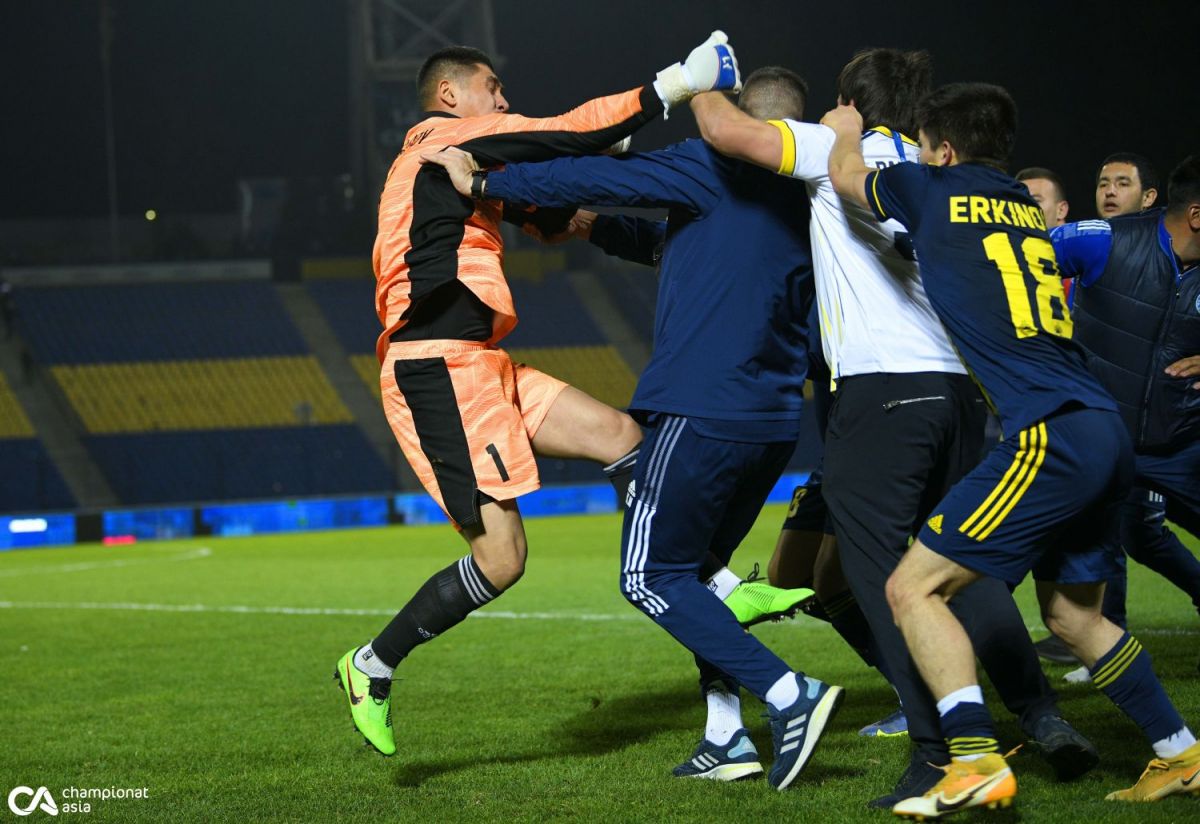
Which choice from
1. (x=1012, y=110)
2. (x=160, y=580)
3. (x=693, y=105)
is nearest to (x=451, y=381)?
(x=693, y=105)

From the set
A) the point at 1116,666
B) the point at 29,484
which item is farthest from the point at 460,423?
the point at 29,484

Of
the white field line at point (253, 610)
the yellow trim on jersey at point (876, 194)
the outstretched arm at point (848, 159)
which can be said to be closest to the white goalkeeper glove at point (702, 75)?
the outstretched arm at point (848, 159)

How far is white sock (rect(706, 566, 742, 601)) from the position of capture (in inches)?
172

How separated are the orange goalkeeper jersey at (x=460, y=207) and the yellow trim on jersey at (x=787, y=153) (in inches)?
21.3

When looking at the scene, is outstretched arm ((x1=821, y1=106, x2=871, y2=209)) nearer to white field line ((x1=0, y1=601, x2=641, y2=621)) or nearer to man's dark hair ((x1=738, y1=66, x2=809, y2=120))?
man's dark hair ((x1=738, y1=66, x2=809, y2=120))

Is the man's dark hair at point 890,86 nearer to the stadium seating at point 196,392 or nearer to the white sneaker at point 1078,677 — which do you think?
the white sneaker at point 1078,677

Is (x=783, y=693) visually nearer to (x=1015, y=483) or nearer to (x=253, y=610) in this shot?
(x=1015, y=483)

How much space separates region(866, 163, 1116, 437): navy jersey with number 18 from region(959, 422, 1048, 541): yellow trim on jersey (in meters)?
0.05

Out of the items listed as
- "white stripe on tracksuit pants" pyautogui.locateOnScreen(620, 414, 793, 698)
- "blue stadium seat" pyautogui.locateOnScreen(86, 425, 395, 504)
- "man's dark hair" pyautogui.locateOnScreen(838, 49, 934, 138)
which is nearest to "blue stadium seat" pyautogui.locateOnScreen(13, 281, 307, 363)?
"blue stadium seat" pyautogui.locateOnScreen(86, 425, 395, 504)

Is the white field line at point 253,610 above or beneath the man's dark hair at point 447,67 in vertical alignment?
beneath

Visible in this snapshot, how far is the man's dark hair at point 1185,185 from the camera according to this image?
508cm

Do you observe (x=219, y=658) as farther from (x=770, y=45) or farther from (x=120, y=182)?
(x=120, y=182)

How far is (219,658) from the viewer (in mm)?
7926

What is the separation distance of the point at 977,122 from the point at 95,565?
15.9m
